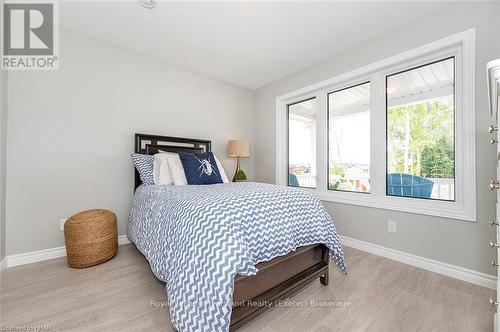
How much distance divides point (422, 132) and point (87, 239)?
3537 millimetres

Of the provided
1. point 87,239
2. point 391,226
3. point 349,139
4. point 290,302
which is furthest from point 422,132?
point 87,239

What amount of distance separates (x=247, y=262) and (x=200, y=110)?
273 cm

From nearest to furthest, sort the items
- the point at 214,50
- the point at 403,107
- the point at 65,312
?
1. the point at 65,312
2. the point at 403,107
3. the point at 214,50

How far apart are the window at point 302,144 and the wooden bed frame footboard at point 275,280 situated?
1.67 meters

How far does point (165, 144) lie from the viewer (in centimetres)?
292

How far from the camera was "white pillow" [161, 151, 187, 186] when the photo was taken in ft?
7.73

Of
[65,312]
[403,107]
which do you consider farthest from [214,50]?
[65,312]

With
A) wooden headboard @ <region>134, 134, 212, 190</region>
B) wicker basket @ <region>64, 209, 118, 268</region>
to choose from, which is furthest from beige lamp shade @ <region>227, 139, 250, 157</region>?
wicker basket @ <region>64, 209, 118, 268</region>

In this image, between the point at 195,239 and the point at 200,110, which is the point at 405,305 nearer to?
the point at 195,239

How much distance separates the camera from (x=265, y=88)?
3.83 m

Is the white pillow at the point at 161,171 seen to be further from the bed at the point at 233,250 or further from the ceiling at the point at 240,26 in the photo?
the ceiling at the point at 240,26

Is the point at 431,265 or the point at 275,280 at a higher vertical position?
the point at 275,280

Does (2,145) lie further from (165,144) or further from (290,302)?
(290,302)

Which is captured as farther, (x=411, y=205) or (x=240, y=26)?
(x=240, y=26)
